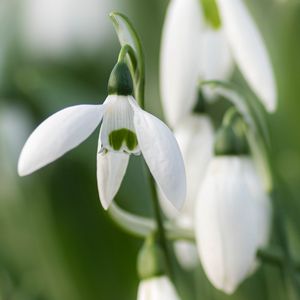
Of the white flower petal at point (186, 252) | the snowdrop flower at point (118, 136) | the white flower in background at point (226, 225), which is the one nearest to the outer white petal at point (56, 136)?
the snowdrop flower at point (118, 136)

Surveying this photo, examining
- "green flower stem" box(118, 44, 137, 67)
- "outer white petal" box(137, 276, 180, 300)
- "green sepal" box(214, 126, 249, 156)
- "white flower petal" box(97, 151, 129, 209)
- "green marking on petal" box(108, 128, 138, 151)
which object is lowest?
"outer white petal" box(137, 276, 180, 300)

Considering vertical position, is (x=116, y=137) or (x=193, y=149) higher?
(x=116, y=137)

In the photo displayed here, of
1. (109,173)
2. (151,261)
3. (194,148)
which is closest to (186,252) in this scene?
(194,148)

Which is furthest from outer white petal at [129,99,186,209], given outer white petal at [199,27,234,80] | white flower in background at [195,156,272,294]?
outer white petal at [199,27,234,80]

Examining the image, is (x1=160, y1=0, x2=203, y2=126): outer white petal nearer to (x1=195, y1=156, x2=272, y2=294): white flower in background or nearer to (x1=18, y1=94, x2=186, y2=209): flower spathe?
(x1=195, y1=156, x2=272, y2=294): white flower in background

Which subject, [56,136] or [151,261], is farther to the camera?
[151,261]

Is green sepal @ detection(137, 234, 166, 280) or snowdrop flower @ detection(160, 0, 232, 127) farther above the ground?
snowdrop flower @ detection(160, 0, 232, 127)

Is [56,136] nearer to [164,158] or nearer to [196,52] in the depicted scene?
[164,158]

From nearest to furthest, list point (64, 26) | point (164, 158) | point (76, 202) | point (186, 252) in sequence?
1. point (164, 158)
2. point (186, 252)
3. point (76, 202)
4. point (64, 26)
